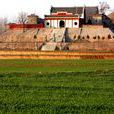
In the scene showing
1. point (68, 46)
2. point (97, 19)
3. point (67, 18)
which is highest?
point (67, 18)

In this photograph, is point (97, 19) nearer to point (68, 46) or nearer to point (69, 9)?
point (69, 9)

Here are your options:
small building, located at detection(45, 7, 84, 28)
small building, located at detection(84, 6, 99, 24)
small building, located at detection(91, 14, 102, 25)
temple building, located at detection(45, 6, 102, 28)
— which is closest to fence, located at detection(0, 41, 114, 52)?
small building, located at detection(45, 7, 84, 28)

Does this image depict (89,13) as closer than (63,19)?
No

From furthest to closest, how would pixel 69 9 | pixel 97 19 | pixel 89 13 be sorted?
pixel 89 13 → pixel 69 9 → pixel 97 19

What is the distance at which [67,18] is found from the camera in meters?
86.3

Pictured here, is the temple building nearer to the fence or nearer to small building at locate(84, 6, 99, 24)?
small building at locate(84, 6, 99, 24)

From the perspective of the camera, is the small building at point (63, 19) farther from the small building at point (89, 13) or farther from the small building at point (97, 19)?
the small building at point (89, 13)

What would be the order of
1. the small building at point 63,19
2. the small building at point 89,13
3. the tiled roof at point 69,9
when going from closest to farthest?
the small building at point 63,19 < the tiled roof at point 69,9 < the small building at point 89,13

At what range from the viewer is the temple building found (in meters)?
86.3

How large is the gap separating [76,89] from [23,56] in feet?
110

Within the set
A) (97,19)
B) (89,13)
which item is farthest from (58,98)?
(89,13)

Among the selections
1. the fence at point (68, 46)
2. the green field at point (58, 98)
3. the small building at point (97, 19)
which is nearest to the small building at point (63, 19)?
the small building at point (97, 19)

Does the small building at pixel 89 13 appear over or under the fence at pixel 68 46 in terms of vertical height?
over

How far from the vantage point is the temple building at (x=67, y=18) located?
86312 millimetres
